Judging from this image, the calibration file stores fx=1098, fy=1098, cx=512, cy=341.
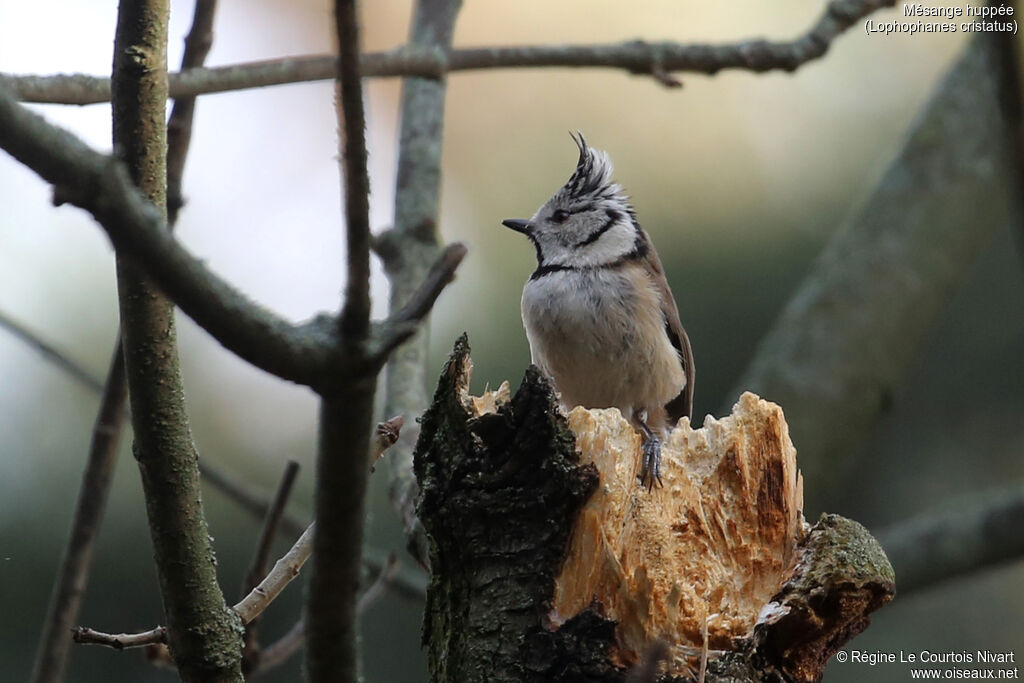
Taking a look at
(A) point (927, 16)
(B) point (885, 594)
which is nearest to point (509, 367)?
(A) point (927, 16)

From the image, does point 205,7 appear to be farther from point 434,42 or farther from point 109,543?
point 109,543

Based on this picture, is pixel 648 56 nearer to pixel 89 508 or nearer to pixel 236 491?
pixel 236 491

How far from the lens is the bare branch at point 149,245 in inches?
47.0

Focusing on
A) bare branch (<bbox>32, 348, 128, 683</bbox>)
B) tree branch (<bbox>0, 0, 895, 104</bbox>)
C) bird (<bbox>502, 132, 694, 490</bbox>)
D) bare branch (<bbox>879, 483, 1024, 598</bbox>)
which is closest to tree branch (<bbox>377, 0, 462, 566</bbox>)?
tree branch (<bbox>0, 0, 895, 104</bbox>)

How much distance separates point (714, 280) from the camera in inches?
255

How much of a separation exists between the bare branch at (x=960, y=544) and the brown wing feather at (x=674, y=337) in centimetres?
110

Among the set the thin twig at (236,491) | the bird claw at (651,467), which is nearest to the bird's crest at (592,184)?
the thin twig at (236,491)

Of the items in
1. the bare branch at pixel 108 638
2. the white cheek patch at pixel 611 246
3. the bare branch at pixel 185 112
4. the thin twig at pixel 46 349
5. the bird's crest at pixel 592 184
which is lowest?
the bare branch at pixel 108 638

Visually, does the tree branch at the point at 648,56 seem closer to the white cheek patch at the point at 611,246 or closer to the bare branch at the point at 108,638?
the white cheek patch at the point at 611,246

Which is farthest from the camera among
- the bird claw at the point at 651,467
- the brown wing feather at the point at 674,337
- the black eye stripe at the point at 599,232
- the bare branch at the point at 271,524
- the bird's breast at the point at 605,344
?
the black eye stripe at the point at 599,232

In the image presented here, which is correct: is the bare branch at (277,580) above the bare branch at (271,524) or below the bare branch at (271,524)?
below

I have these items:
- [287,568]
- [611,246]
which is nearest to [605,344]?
[611,246]

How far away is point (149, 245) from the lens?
1204 mm

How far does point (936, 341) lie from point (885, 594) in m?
5.13
